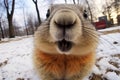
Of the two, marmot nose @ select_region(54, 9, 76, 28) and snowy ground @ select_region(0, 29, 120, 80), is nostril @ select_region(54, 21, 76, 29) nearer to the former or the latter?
marmot nose @ select_region(54, 9, 76, 28)

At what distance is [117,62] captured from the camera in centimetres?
689

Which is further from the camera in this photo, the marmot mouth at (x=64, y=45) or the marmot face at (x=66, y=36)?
the marmot mouth at (x=64, y=45)

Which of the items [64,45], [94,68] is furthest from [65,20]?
[94,68]

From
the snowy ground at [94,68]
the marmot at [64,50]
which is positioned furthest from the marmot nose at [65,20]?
the snowy ground at [94,68]

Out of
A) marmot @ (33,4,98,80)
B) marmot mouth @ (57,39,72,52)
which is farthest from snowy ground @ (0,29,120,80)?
marmot mouth @ (57,39,72,52)

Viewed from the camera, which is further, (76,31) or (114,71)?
(114,71)

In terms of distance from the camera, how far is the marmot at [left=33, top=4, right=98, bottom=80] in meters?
1.67

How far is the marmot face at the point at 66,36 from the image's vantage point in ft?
5.25

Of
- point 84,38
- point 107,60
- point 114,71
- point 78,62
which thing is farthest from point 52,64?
point 107,60

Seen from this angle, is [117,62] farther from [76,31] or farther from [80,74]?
[76,31]

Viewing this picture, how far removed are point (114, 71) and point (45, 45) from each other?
180 inches

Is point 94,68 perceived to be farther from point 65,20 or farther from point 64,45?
point 65,20

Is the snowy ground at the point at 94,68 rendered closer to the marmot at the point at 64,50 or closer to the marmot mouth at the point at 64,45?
the marmot at the point at 64,50

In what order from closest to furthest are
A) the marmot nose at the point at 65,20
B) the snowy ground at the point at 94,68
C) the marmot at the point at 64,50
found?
1. the marmot nose at the point at 65,20
2. the marmot at the point at 64,50
3. the snowy ground at the point at 94,68
